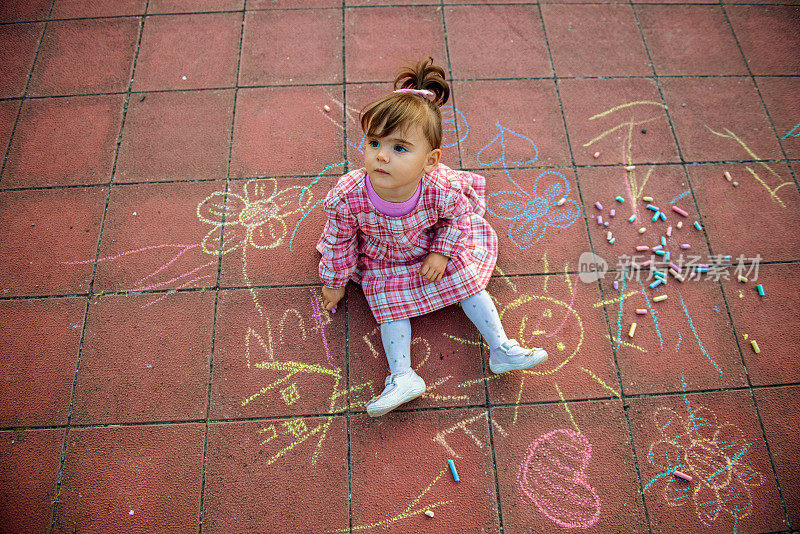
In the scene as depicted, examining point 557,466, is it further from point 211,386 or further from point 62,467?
point 62,467

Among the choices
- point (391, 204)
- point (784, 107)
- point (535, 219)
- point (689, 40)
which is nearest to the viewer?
point (391, 204)

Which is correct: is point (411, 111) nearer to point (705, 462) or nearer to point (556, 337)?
point (556, 337)

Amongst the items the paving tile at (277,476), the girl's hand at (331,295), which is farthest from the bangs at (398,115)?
the paving tile at (277,476)

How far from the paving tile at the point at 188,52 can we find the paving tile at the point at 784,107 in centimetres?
377

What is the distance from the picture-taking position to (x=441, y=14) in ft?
12.3

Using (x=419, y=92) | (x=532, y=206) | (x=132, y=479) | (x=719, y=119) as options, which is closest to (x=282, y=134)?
(x=419, y=92)

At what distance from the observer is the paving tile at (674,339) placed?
8.91 feet

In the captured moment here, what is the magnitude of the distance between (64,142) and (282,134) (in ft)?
4.64

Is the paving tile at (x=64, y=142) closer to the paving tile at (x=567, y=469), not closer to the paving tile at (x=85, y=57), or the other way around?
the paving tile at (x=85, y=57)

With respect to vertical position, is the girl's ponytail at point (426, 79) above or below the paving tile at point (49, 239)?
above

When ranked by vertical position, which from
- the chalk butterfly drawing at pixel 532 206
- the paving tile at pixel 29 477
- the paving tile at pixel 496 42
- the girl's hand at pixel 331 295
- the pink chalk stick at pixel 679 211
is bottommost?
the paving tile at pixel 29 477

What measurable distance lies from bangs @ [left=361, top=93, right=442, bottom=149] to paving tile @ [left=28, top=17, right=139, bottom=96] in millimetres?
2292

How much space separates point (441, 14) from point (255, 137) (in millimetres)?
1706

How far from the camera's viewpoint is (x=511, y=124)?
336 cm
